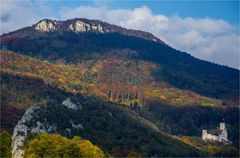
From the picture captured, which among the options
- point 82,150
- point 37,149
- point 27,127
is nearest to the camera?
point 37,149

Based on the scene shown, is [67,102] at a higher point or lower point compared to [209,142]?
higher

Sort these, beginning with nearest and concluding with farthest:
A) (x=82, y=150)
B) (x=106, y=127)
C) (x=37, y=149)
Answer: (x=37, y=149) < (x=82, y=150) < (x=106, y=127)

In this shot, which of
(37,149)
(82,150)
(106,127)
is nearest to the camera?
(37,149)

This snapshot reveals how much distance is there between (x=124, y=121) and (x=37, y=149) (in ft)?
290

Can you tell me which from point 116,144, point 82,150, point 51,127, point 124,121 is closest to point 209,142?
point 124,121

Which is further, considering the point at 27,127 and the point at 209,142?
the point at 209,142

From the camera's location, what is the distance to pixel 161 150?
142625 mm

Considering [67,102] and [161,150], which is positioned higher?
[67,102]

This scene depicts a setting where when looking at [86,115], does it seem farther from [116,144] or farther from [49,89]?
[49,89]

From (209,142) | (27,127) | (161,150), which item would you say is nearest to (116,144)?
(161,150)

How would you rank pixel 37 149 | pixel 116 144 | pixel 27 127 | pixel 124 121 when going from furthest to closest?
pixel 124 121, pixel 116 144, pixel 27 127, pixel 37 149

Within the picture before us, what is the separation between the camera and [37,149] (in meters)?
75.5

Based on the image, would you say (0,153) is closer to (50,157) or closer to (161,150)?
(50,157)

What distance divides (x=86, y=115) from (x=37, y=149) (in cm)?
7428
